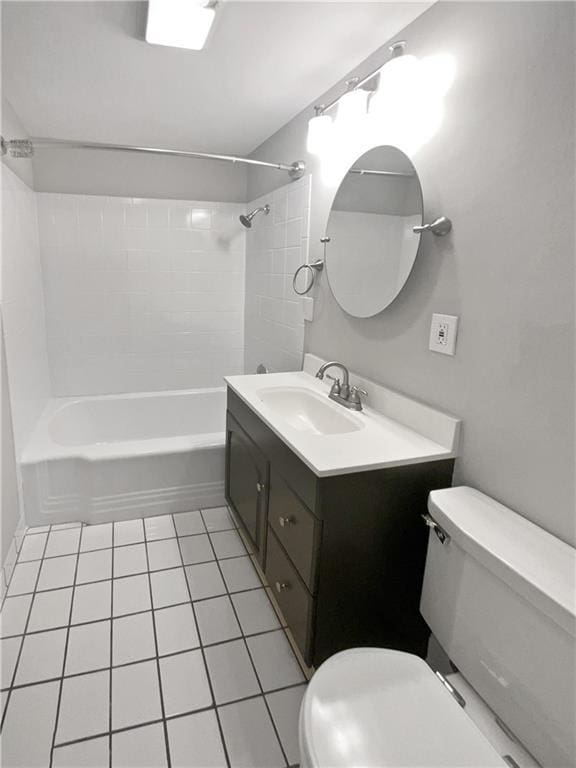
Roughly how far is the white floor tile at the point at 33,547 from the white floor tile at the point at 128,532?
317 mm

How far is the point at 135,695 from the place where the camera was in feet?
4.38

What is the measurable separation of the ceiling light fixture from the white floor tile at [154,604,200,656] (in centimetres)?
201

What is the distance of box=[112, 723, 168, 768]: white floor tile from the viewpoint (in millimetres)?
1155

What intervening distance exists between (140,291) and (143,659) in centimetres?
228

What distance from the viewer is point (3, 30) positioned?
1.45 m

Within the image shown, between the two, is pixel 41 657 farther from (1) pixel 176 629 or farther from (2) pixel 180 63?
(2) pixel 180 63

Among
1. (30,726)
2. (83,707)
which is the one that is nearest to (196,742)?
(83,707)

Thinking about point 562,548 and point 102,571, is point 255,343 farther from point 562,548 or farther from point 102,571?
point 562,548

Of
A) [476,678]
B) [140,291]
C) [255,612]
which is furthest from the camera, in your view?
[140,291]

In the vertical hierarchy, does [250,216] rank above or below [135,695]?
above

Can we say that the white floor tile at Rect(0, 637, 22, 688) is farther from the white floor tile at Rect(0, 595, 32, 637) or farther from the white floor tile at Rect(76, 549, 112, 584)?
the white floor tile at Rect(76, 549, 112, 584)

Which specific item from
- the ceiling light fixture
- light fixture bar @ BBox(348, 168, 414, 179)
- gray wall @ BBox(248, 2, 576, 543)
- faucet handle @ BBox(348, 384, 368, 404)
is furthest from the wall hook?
the ceiling light fixture

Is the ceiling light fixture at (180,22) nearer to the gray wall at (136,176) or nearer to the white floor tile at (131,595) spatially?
the gray wall at (136,176)

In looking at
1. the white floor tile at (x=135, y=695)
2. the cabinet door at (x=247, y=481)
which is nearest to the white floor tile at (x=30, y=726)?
the white floor tile at (x=135, y=695)
